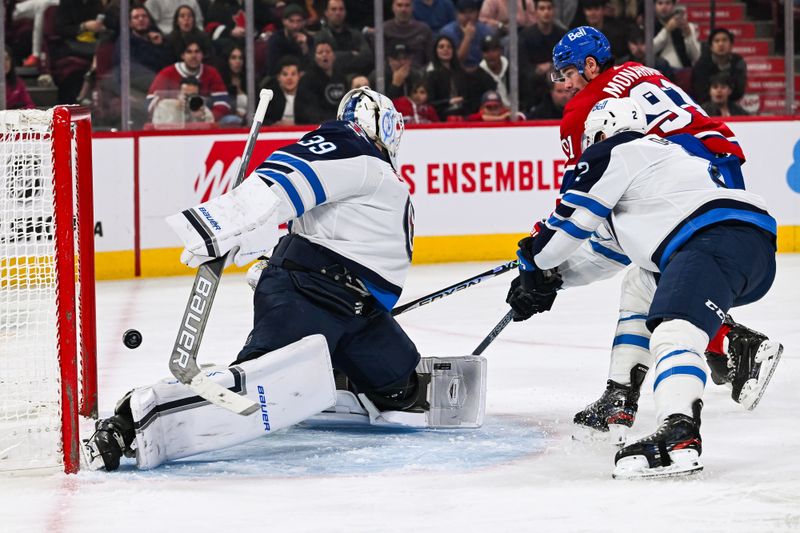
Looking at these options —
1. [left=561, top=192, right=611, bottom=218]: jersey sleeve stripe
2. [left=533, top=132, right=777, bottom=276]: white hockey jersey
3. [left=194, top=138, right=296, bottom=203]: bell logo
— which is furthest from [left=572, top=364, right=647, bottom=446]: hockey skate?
[left=194, top=138, right=296, bottom=203]: bell logo

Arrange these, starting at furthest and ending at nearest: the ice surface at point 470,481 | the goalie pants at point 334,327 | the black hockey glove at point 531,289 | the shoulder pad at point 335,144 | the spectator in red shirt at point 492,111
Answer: the spectator in red shirt at point 492,111 → the black hockey glove at point 531,289 → the goalie pants at point 334,327 → the shoulder pad at point 335,144 → the ice surface at point 470,481

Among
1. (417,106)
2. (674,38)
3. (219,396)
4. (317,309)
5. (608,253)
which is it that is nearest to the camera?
(219,396)

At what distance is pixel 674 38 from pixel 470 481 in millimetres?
5223

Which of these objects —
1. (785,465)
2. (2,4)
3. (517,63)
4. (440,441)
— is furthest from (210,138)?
(785,465)

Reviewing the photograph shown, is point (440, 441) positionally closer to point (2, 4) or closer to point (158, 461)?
point (158, 461)

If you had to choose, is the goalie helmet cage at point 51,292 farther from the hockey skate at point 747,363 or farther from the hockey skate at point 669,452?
the hockey skate at point 747,363

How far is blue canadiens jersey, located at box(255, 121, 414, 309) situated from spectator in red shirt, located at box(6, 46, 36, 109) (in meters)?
3.51

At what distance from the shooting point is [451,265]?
719cm

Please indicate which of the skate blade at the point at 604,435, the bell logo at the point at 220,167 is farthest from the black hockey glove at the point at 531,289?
the bell logo at the point at 220,167

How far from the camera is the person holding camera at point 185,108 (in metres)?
6.77

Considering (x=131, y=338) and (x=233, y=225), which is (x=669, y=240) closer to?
(x=233, y=225)

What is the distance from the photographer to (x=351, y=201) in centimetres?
324

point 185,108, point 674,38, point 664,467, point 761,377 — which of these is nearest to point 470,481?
point 664,467

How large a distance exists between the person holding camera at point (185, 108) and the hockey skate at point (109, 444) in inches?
155
